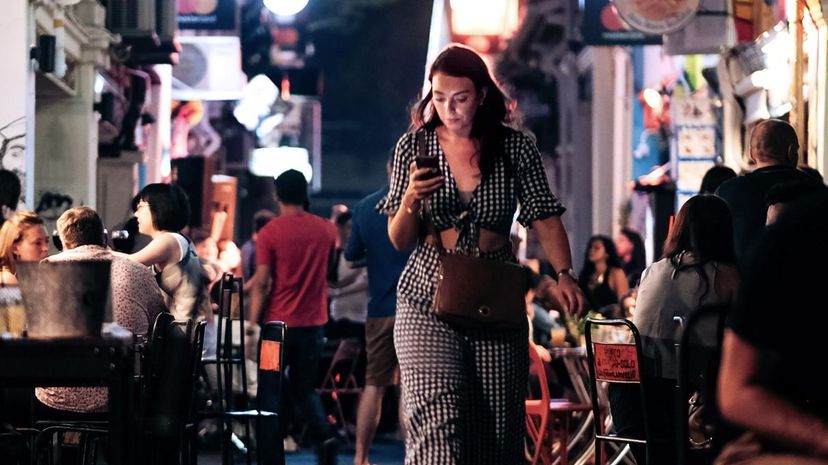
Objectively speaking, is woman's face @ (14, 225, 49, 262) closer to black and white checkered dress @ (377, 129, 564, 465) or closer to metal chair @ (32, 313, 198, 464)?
metal chair @ (32, 313, 198, 464)

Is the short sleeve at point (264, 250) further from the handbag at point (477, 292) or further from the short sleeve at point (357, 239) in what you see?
the handbag at point (477, 292)

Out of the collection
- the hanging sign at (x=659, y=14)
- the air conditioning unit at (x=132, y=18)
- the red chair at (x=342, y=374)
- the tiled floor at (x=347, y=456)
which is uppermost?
the air conditioning unit at (x=132, y=18)

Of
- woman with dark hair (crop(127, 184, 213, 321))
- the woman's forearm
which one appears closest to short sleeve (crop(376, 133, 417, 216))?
the woman's forearm

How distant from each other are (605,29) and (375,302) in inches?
461

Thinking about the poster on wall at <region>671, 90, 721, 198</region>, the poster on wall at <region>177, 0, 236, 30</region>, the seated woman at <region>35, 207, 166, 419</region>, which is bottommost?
the seated woman at <region>35, 207, 166, 419</region>

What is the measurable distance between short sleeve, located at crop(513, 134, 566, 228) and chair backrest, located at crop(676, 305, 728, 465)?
637 millimetres

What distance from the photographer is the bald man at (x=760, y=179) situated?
878 cm

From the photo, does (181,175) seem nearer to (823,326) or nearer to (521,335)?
(521,335)

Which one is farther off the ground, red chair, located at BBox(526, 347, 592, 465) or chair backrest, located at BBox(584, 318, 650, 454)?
chair backrest, located at BBox(584, 318, 650, 454)

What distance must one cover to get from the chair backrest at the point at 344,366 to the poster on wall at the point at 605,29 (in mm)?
8392

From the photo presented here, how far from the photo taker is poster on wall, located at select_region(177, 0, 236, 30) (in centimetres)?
2439

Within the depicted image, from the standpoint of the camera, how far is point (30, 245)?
27.7ft

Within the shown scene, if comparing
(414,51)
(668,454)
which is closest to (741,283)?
(668,454)

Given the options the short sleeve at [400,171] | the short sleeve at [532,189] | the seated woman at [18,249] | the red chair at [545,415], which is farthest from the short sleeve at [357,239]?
the short sleeve at [532,189]
